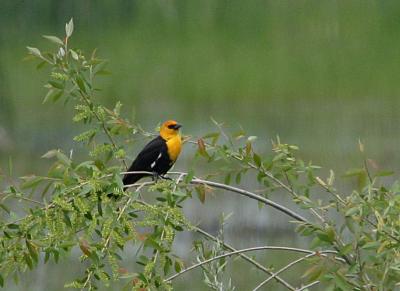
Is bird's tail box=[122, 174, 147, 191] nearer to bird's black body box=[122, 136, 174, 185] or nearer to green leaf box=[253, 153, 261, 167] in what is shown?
bird's black body box=[122, 136, 174, 185]

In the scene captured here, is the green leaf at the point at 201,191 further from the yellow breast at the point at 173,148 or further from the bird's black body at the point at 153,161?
the yellow breast at the point at 173,148

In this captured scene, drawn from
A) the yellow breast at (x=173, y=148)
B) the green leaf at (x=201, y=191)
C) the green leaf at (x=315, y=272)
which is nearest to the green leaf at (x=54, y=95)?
the green leaf at (x=201, y=191)

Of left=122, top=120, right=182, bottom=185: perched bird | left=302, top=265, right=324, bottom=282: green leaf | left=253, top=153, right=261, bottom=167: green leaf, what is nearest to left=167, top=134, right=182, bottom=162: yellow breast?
left=122, top=120, right=182, bottom=185: perched bird

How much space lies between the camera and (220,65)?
14.5 feet

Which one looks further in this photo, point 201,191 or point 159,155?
point 159,155

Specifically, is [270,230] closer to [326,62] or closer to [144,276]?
[326,62]

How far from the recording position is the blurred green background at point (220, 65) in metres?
4.19

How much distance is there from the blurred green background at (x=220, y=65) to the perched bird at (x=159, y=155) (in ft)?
4.32

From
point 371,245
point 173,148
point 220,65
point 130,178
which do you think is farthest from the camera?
point 220,65

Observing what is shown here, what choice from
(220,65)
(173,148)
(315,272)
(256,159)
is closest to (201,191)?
(256,159)

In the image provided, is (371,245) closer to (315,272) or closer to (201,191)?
(315,272)

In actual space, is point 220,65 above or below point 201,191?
below

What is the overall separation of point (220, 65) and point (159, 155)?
176 centimetres

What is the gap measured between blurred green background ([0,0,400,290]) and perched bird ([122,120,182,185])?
132 cm
